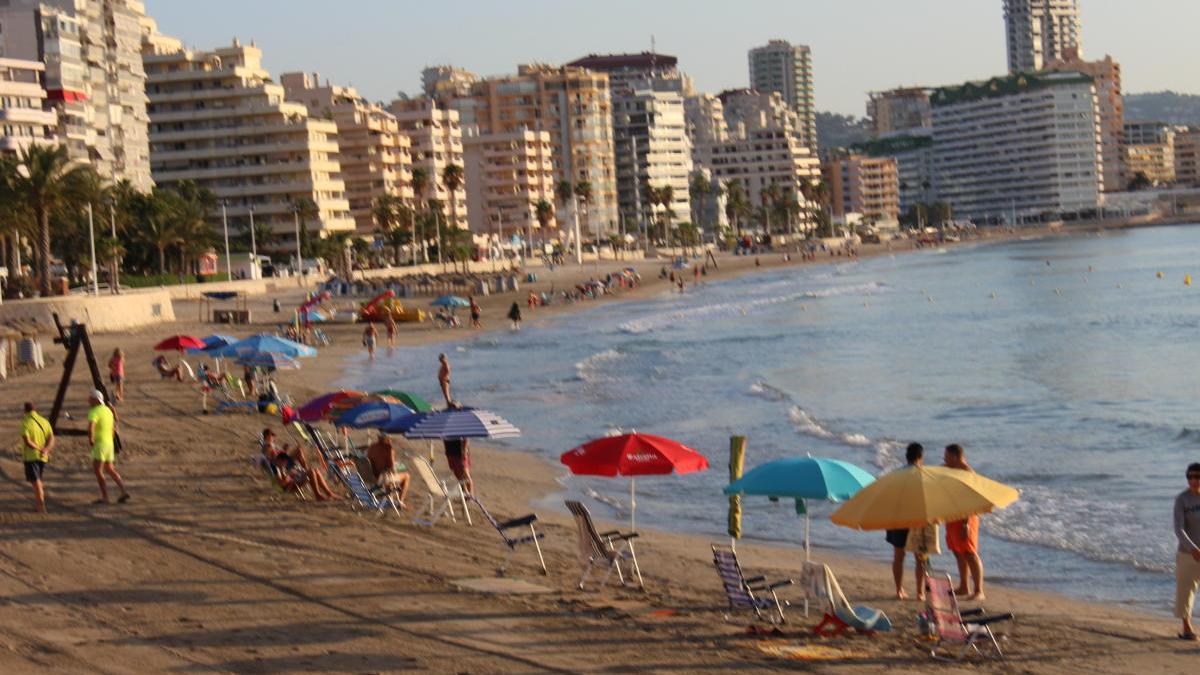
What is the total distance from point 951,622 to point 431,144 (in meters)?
120

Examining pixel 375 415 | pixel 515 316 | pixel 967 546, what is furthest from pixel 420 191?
pixel 967 546

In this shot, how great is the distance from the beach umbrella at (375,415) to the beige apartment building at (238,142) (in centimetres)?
8124

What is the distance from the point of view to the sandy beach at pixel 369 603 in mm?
9797

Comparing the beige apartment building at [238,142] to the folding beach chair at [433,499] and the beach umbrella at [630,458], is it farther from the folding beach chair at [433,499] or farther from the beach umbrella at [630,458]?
the beach umbrella at [630,458]

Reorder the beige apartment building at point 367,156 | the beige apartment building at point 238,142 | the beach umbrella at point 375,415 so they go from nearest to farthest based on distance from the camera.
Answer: the beach umbrella at point 375,415 < the beige apartment building at point 238,142 < the beige apartment building at point 367,156

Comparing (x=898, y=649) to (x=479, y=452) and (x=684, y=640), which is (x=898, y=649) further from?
(x=479, y=452)

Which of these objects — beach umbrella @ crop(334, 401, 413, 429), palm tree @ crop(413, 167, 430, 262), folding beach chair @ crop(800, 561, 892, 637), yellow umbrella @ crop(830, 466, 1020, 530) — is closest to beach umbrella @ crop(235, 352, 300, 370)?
beach umbrella @ crop(334, 401, 413, 429)

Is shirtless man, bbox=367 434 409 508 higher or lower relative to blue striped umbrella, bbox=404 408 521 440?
lower

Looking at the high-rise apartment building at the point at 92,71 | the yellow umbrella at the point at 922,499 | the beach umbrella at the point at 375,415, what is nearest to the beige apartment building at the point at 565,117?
the high-rise apartment building at the point at 92,71

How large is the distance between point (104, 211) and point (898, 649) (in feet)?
188

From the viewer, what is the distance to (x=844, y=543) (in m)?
16.0

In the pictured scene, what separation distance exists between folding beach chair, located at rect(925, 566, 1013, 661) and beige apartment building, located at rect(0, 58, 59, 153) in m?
66.9

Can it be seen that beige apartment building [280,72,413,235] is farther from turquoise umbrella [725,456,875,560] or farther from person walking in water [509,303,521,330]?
turquoise umbrella [725,456,875,560]

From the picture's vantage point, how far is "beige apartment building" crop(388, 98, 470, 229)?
12556 centimetres
